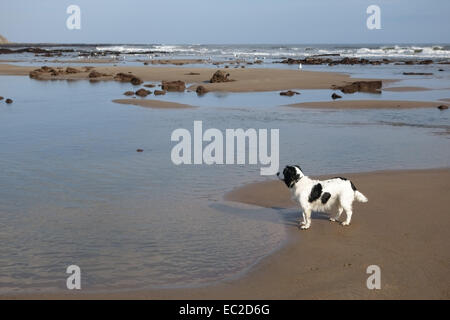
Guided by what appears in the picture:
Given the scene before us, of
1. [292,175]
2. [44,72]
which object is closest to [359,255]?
[292,175]

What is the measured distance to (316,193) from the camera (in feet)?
26.1

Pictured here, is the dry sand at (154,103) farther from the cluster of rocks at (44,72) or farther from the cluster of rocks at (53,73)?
the cluster of rocks at (44,72)

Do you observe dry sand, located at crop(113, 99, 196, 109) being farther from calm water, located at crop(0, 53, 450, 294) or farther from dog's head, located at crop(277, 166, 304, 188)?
dog's head, located at crop(277, 166, 304, 188)

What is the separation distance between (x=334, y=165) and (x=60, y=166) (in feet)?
21.0

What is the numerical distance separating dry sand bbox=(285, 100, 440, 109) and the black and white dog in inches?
597

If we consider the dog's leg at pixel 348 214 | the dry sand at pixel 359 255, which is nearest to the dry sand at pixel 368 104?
the dry sand at pixel 359 255

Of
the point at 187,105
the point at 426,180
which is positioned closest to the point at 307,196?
the point at 426,180

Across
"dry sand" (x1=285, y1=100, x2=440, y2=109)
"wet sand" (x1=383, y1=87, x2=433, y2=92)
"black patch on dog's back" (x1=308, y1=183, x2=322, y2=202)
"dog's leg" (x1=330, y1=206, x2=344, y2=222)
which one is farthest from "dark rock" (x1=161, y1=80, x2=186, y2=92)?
"black patch on dog's back" (x1=308, y1=183, x2=322, y2=202)

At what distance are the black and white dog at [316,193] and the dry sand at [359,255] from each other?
0.34 meters

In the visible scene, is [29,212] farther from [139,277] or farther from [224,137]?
[224,137]

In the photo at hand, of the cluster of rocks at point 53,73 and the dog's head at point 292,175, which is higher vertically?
the cluster of rocks at point 53,73

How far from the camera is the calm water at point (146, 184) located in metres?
6.64

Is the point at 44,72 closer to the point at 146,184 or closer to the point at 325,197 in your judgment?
the point at 146,184

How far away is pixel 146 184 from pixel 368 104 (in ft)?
51.9
